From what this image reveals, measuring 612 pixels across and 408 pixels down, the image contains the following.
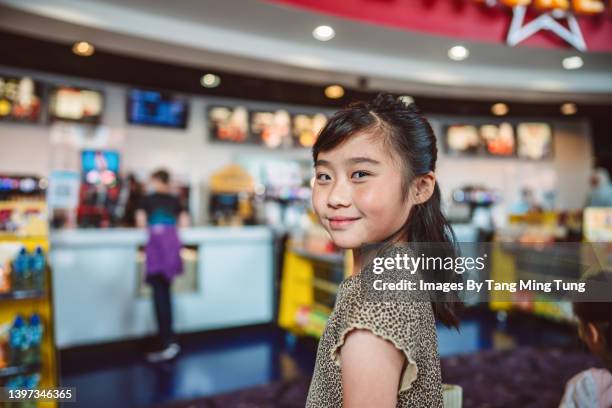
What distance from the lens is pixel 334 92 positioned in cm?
568

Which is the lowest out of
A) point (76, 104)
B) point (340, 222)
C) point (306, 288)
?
point (306, 288)

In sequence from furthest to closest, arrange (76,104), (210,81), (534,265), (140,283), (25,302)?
(76,104) → (210,81) → (140,283) → (25,302) → (534,265)

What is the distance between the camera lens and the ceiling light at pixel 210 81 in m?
4.95

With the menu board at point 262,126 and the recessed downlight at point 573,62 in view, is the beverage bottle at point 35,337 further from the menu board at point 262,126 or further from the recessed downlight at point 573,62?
the recessed downlight at point 573,62

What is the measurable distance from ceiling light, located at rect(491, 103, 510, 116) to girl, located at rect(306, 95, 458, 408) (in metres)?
6.16

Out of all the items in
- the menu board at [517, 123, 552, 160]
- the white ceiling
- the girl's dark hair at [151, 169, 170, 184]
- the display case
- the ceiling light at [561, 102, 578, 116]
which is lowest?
the display case

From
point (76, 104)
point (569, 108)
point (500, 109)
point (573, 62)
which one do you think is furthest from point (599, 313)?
point (569, 108)

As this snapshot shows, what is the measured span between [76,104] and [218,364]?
347 centimetres

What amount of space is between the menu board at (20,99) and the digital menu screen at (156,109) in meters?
1.00

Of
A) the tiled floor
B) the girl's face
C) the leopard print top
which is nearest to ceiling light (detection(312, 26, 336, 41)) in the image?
the tiled floor

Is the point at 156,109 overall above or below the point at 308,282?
above

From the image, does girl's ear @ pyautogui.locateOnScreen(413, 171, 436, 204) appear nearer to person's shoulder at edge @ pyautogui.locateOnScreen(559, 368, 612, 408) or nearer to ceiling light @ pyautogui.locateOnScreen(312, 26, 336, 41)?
person's shoulder at edge @ pyautogui.locateOnScreen(559, 368, 612, 408)

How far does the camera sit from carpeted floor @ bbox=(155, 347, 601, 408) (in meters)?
2.91

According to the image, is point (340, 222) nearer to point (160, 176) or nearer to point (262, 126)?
point (160, 176)
